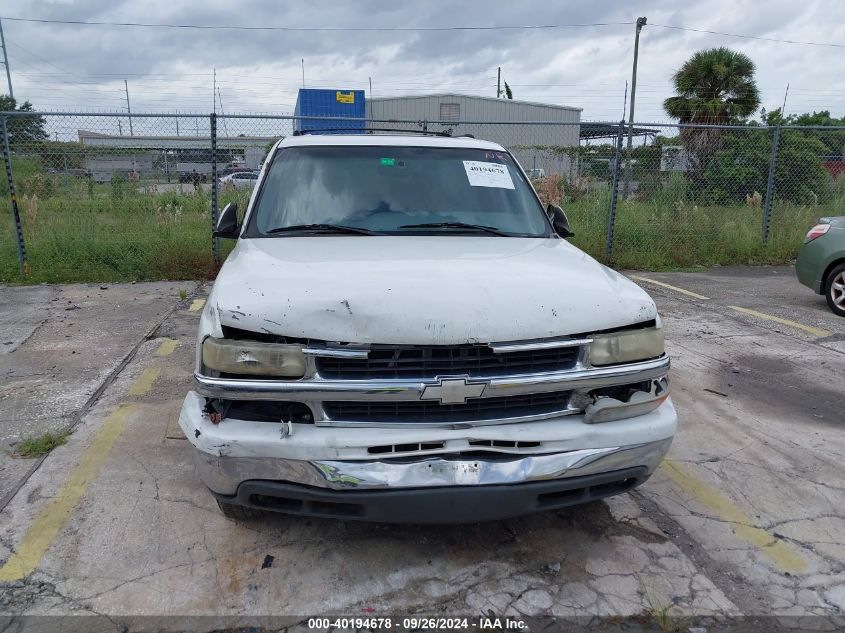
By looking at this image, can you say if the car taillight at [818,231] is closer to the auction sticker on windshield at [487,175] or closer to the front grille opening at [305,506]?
the auction sticker on windshield at [487,175]

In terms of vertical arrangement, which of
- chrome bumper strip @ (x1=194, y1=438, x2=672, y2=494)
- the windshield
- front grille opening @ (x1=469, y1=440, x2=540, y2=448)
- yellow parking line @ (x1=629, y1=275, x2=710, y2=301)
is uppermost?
the windshield

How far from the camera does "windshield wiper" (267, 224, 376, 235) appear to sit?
3.48 meters

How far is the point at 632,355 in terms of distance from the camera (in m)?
2.62

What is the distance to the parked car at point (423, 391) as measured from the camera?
2.37 m

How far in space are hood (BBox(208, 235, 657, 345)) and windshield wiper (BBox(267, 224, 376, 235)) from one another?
43 cm

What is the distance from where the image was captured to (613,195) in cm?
989

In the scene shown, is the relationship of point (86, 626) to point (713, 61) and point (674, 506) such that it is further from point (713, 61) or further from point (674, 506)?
point (713, 61)

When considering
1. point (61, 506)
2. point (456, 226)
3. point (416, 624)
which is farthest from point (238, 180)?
point (416, 624)

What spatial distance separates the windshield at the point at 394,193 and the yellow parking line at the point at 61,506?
1.60 meters

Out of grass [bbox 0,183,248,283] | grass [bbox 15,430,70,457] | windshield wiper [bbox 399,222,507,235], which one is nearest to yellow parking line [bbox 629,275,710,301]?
windshield wiper [bbox 399,222,507,235]

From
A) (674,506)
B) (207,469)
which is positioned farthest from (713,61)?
(207,469)

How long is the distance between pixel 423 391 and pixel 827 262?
686 centimetres

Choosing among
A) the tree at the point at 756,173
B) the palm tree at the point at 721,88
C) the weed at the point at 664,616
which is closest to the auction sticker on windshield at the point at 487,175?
the weed at the point at 664,616

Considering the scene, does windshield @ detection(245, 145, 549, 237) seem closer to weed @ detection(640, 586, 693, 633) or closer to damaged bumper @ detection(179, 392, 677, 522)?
damaged bumper @ detection(179, 392, 677, 522)
